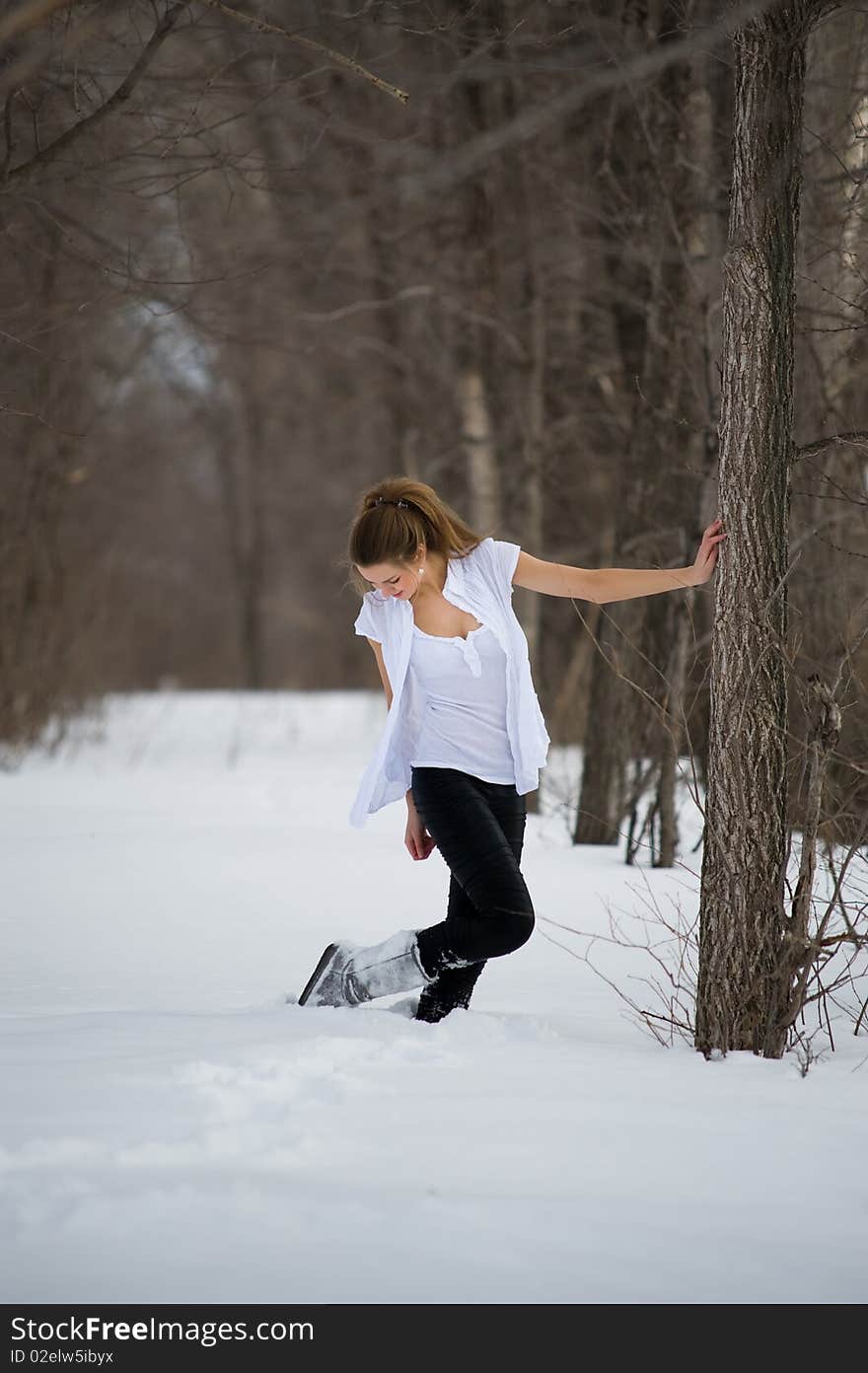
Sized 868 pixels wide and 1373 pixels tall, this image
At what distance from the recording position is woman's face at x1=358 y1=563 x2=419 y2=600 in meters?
4.07

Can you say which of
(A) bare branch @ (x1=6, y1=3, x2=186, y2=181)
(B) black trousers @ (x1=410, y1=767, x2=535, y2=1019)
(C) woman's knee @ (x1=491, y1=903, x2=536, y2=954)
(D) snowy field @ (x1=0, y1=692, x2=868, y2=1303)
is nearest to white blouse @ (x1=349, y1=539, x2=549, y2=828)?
(B) black trousers @ (x1=410, y1=767, x2=535, y2=1019)

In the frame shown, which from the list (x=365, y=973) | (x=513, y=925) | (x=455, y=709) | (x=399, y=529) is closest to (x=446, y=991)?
(x=365, y=973)

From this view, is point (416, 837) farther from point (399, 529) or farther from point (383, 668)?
point (399, 529)

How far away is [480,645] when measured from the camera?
13.5ft

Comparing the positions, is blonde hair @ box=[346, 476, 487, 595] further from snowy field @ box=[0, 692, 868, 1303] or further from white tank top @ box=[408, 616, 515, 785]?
snowy field @ box=[0, 692, 868, 1303]

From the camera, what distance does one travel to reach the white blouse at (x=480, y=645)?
407 centimetres

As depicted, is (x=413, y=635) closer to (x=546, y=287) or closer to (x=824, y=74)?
(x=824, y=74)

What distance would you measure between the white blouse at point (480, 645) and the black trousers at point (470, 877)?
0.33 ft

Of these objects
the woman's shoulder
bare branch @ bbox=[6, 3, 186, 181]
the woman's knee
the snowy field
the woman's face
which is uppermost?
bare branch @ bbox=[6, 3, 186, 181]

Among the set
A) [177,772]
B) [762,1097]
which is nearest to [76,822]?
[177,772]

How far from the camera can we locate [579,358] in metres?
11.8

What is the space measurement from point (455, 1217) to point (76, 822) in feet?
22.4

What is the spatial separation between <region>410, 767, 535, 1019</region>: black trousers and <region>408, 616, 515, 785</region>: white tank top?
5cm

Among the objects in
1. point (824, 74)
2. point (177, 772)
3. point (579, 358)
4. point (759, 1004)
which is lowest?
point (177, 772)
